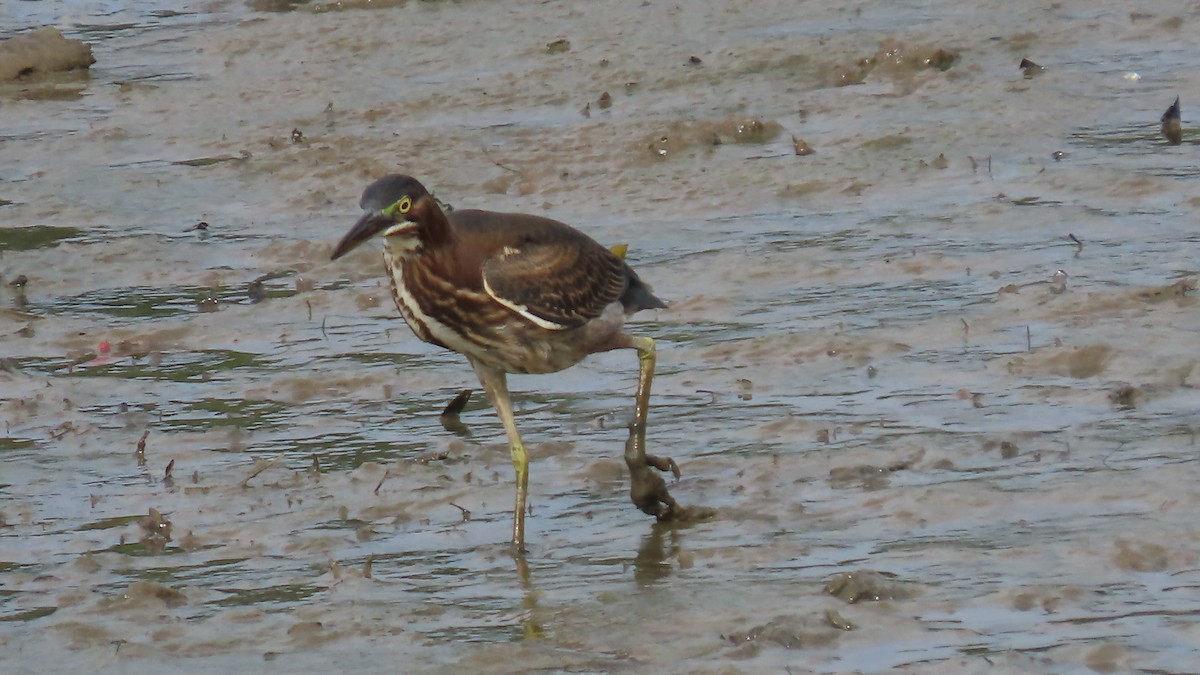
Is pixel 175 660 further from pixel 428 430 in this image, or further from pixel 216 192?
pixel 216 192

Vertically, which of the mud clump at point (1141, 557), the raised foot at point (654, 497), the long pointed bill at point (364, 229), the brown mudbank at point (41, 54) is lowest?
A: the raised foot at point (654, 497)

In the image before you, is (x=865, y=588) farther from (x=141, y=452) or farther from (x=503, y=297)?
(x=141, y=452)

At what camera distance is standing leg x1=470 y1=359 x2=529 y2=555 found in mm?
6660

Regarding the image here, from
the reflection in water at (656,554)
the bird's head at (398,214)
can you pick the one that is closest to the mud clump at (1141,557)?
the reflection in water at (656,554)

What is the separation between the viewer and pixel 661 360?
8.54 meters

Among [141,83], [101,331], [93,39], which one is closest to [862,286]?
[101,331]

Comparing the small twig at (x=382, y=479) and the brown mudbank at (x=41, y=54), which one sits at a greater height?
the brown mudbank at (x=41, y=54)

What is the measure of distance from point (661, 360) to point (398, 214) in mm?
2297

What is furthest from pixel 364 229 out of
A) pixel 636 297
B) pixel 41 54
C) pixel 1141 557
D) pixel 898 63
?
pixel 41 54

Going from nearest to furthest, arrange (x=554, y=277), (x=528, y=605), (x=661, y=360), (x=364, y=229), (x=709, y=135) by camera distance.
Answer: (x=528, y=605)
(x=364, y=229)
(x=554, y=277)
(x=661, y=360)
(x=709, y=135)

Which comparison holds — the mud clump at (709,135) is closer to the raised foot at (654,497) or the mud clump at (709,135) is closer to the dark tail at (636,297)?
the dark tail at (636,297)

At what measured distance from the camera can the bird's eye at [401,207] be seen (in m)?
6.45

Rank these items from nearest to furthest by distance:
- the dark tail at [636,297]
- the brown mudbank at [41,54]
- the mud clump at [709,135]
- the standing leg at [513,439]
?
the standing leg at [513,439] → the dark tail at [636,297] → the mud clump at [709,135] → the brown mudbank at [41,54]

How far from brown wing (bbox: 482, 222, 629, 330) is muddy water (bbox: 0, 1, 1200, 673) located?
0.64 meters
